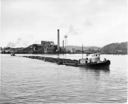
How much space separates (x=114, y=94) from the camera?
28.0 m

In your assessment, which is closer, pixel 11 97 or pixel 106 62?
pixel 11 97

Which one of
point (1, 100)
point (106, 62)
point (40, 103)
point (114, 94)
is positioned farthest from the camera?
point (106, 62)

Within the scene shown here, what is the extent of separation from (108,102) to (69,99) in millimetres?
3837

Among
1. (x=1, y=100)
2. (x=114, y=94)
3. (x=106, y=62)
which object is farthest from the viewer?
(x=106, y=62)

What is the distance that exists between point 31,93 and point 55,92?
274 centimetres

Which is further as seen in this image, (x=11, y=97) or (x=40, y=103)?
(x=11, y=97)

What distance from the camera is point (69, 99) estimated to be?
25.2 meters

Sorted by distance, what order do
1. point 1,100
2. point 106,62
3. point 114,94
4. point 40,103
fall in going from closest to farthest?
point 40,103
point 1,100
point 114,94
point 106,62

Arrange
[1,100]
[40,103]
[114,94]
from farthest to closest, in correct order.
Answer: [114,94], [1,100], [40,103]

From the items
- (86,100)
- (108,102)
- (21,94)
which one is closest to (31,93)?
(21,94)

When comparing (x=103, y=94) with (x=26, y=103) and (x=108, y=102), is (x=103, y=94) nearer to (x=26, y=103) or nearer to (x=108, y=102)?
(x=108, y=102)

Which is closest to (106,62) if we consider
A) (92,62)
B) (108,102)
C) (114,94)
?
(92,62)

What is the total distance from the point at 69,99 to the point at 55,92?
168 inches

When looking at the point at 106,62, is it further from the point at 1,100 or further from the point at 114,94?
the point at 1,100
